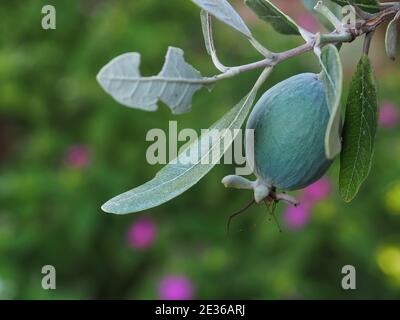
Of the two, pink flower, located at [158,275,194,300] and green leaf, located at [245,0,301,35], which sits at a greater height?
pink flower, located at [158,275,194,300]

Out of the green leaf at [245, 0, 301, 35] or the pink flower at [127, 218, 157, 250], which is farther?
the pink flower at [127, 218, 157, 250]

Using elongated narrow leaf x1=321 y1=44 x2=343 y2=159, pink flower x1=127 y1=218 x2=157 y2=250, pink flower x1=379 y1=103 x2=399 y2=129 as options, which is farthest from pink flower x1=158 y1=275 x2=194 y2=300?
elongated narrow leaf x1=321 y1=44 x2=343 y2=159

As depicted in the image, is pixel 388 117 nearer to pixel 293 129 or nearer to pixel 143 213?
pixel 143 213

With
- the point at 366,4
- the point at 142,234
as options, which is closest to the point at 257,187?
the point at 366,4

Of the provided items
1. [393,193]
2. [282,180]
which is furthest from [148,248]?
[282,180]

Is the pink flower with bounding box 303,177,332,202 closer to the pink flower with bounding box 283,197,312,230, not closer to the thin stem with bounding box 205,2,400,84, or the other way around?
the pink flower with bounding box 283,197,312,230

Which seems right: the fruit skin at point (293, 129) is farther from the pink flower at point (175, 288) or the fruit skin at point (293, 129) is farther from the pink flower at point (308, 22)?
the pink flower at point (308, 22)
